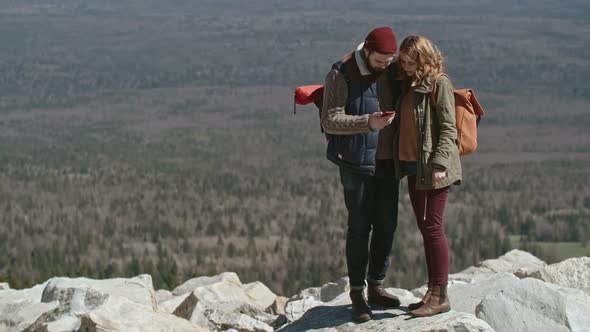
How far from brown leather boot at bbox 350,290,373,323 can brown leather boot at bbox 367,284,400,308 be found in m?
0.31

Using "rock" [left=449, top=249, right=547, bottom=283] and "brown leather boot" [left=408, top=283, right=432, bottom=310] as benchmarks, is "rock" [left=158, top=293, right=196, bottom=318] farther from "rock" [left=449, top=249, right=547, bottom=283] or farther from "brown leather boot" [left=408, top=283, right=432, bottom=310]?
"rock" [left=449, top=249, right=547, bottom=283]

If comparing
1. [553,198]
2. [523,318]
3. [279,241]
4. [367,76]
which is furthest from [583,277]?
[553,198]

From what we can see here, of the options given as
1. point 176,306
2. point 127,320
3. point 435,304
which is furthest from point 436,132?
point 176,306

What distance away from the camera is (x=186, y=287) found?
66.5 feet

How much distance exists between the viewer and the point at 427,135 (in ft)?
29.7

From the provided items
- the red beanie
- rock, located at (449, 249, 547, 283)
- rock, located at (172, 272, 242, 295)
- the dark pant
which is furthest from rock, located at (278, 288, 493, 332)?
rock, located at (449, 249, 547, 283)

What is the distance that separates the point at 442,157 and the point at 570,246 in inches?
4553

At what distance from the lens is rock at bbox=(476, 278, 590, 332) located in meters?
10.1

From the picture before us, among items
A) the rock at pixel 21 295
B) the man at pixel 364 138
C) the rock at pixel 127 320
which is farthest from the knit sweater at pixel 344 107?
the rock at pixel 21 295

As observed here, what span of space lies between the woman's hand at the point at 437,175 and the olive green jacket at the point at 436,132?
3 centimetres

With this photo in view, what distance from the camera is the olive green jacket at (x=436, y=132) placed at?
8.98 m

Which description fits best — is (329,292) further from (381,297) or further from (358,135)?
(358,135)

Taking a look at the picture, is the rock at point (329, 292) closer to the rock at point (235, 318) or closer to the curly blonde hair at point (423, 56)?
the rock at point (235, 318)

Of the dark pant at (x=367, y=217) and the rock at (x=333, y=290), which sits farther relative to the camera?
the rock at (x=333, y=290)
